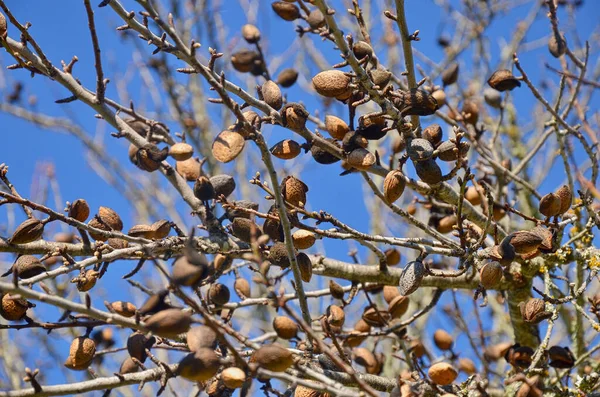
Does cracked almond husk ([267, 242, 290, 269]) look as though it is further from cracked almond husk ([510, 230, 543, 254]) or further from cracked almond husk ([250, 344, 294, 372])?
cracked almond husk ([510, 230, 543, 254])

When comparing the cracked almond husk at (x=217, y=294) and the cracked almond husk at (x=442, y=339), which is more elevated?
the cracked almond husk at (x=442, y=339)

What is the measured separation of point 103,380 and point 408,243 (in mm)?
995

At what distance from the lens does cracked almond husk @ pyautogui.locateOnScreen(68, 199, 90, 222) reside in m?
2.04

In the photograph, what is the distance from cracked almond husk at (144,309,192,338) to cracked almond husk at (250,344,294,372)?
8.0 inches

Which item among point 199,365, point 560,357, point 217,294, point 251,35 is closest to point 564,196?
point 560,357

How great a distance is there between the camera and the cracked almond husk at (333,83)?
6.27 ft

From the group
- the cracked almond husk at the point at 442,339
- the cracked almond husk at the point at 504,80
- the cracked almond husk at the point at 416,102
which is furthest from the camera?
the cracked almond husk at the point at 442,339

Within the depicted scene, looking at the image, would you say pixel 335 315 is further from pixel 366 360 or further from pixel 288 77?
pixel 288 77

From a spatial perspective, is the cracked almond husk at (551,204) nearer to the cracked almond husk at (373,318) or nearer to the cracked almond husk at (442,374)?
the cracked almond husk at (442,374)

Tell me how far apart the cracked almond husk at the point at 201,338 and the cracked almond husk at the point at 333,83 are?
2.69ft

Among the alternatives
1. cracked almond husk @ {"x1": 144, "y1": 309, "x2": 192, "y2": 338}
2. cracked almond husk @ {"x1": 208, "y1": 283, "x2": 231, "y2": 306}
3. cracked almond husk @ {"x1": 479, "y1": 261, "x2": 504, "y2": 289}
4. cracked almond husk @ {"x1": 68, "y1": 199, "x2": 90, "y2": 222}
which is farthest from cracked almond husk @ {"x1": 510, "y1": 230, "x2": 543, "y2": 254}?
cracked almond husk @ {"x1": 68, "y1": 199, "x2": 90, "y2": 222}

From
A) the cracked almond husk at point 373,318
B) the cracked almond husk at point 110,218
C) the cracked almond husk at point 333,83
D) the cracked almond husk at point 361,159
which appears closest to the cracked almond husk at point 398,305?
the cracked almond husk at point 373,318

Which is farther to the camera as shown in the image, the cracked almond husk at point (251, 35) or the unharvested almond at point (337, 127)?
the cracked almond husk at point (251, 35)

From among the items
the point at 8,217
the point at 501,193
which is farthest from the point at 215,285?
the point at 8,217
